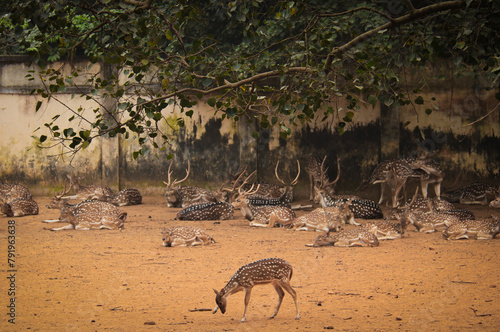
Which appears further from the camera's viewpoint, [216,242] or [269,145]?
[269,145]

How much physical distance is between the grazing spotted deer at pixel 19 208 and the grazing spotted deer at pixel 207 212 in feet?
9.38

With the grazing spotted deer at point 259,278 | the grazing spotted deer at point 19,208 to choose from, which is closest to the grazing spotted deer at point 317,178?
the grazing spotted deer at point 19,208

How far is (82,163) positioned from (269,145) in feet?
15.0

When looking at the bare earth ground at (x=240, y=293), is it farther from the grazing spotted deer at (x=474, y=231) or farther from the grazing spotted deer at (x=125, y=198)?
the grazing spotted deer at (x=125, y=198)

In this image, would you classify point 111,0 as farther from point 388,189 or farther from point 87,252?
point 388,189

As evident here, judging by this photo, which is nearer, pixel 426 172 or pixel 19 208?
pixel 19 208

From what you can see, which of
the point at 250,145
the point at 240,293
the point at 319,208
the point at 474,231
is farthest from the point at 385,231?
the point at 250,145

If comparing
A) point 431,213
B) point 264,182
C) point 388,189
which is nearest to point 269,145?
point 264,182

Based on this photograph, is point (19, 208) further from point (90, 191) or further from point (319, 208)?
point (319, 208)

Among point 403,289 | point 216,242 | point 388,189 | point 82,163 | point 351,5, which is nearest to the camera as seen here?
point 403,289

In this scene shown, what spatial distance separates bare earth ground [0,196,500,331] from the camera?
4664mm

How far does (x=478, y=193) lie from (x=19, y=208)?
905 cm

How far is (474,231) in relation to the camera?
27.1 ft

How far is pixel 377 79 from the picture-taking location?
15.5ft
